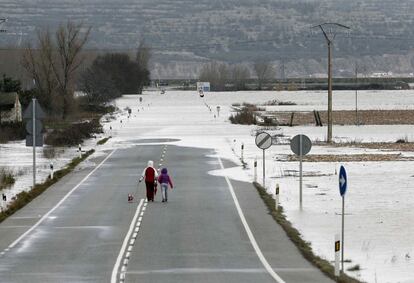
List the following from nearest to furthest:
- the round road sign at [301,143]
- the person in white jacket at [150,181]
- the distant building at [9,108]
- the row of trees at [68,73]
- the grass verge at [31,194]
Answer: the grass verge at [31,194], the round road sign at [301,143], the person in white jacket at [150,181], the distant building at [9,108], the row of trees at [68,73]

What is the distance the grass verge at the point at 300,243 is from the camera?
2098cm

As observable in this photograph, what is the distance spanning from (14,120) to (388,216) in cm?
5382

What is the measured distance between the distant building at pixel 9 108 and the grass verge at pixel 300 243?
4834 centimetres

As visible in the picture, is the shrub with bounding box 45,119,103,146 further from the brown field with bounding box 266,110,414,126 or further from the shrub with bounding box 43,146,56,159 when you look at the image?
the brown field with bounding box 266,110,414,126

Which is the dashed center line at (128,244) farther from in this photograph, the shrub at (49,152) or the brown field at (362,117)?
the brown field at (362,117)

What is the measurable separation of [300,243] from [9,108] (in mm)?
60660

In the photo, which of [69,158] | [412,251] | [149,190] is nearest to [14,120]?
[69,158]

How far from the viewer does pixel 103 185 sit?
40906 mm

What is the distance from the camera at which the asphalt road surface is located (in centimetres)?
2138

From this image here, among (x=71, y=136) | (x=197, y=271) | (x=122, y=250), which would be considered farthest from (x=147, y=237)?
(x=71, y=136)

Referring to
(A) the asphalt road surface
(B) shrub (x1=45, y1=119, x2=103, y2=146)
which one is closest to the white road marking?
(A) the asphalt road surface

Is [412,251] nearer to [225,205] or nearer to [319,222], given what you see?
[319,222]

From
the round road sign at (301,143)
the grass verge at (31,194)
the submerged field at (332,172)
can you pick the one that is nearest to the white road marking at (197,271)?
the submerged field at (332,172)

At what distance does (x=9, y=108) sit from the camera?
83.9 metres
